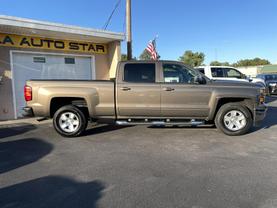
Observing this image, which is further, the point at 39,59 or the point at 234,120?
the point at 39,59

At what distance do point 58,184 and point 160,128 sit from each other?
4.34 meters

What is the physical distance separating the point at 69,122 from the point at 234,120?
14.5 ft

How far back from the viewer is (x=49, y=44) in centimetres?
1072

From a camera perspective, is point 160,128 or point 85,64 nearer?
point 160,128

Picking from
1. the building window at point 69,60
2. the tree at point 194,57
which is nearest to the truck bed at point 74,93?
the building window at point 69,60

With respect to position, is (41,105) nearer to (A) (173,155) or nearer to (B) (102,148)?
(B) (102,148)

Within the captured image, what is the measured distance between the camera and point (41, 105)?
6.74 m

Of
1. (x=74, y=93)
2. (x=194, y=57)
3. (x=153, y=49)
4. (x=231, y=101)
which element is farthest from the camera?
(x=194, y=57)

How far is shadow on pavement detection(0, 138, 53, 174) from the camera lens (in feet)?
16.2

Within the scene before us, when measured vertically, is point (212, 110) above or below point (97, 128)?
above

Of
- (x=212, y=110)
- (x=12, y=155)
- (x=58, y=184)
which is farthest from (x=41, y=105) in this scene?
(x=212, y=110)

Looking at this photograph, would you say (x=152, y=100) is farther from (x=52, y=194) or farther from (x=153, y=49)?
(x=153, y=49)

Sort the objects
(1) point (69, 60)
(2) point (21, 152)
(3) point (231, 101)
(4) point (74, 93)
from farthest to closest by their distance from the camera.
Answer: (1) point (69, 60) → (3) point (231, 101) → (4) point (74, 93) → (2) point (21, 152)

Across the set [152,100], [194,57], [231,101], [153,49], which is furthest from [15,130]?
[194,57]
